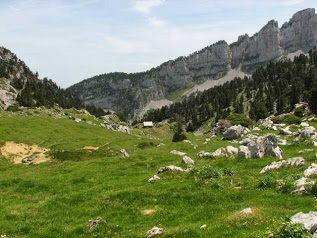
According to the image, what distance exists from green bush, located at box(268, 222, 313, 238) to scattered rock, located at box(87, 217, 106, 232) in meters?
11.6

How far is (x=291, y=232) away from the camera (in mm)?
13812

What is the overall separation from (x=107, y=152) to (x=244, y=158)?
32441 millimetres

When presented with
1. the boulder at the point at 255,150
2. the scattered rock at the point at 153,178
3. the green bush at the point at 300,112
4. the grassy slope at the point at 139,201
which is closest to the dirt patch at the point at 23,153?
the grassy slope at the point at 139,201

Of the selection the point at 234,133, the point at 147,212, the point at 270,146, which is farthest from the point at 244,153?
the point at 234,133

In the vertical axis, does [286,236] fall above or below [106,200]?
above

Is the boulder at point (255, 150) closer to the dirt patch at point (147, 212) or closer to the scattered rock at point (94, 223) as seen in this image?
the dirt patch at point (147, 212)

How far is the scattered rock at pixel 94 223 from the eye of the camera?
23084mm

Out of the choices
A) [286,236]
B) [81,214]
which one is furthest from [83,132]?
[286,236]

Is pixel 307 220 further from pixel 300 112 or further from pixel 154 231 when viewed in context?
pixel 300 112

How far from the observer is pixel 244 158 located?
122 ft

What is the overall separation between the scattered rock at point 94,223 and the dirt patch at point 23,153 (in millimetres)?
36975

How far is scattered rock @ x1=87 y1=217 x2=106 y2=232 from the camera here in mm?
23084

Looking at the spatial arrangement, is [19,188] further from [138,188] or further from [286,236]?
[286,236]

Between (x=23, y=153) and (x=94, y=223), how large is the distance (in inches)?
1770
